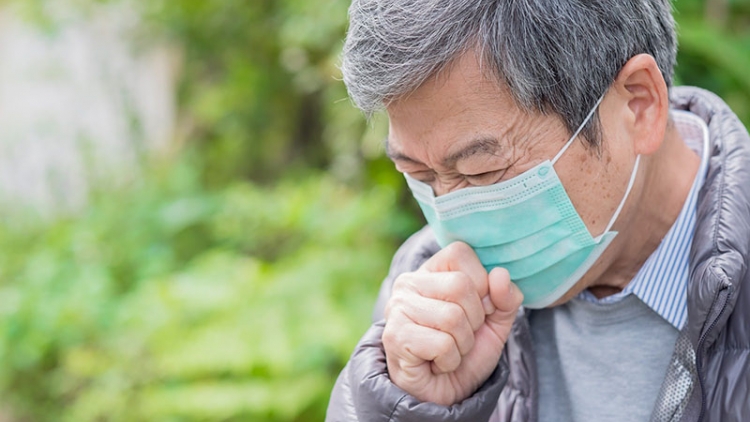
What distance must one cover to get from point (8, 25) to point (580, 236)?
27.9 ft

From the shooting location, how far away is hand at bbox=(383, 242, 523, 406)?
5.49 feet

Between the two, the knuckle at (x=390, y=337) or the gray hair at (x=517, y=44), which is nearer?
the gray hair at (x=517, y=44)

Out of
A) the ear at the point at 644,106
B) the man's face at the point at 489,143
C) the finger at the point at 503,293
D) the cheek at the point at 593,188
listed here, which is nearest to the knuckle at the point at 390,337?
the finger at the point at 503,293

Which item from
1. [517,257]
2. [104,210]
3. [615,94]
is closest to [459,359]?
[517,257]

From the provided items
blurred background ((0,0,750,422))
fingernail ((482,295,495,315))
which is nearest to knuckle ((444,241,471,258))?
fingernail ((482,295,495,315))

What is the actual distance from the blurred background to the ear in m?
0.71

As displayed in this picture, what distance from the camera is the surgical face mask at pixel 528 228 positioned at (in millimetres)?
1708

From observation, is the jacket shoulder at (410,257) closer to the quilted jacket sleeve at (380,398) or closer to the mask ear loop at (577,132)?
the quilted jacket sleeve at (380,398)

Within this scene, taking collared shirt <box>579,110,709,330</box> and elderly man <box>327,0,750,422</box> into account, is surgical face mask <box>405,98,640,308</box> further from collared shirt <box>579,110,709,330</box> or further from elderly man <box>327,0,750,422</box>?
collared shirt <box>579,110,709,330</box>

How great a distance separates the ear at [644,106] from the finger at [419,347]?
0.59 m

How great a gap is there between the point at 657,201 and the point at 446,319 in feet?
1.90

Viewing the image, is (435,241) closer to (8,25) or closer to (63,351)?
(63,351)

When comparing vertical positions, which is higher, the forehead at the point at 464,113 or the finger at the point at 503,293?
the forehead at the point at 464,113

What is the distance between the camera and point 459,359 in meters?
1.69
